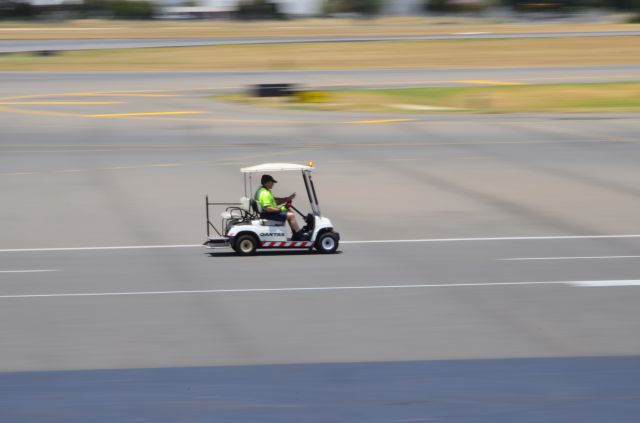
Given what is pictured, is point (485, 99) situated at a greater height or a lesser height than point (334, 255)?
lesser

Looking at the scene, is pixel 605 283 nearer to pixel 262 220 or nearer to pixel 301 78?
pixel 262 220

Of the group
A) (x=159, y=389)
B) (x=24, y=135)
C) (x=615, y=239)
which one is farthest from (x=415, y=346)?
(x=24, y=135)

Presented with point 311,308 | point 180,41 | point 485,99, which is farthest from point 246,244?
point 180,41

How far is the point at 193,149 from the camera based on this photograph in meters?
31.9

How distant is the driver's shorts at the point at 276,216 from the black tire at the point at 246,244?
0.43m

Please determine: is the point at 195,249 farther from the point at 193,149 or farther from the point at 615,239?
the point at 193,149

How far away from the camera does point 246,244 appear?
57.5 ft

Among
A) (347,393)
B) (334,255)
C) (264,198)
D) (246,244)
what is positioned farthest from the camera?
(334,255)

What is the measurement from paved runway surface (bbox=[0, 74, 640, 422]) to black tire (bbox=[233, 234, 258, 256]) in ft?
1.01

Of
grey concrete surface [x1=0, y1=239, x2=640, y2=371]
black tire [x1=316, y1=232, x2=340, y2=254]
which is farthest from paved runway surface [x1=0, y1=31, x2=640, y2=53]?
grey concrete surface [x1=0, y1=239, x2=640, y2=371]

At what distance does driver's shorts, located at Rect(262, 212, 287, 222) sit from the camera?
17.4 meters

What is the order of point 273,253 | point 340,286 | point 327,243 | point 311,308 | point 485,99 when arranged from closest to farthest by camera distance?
point 311,308 → point 340,286 → point 327,243 → point 273,253 → point 485,99

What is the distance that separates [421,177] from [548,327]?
14455mm

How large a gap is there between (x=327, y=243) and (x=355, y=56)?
5180 cm
